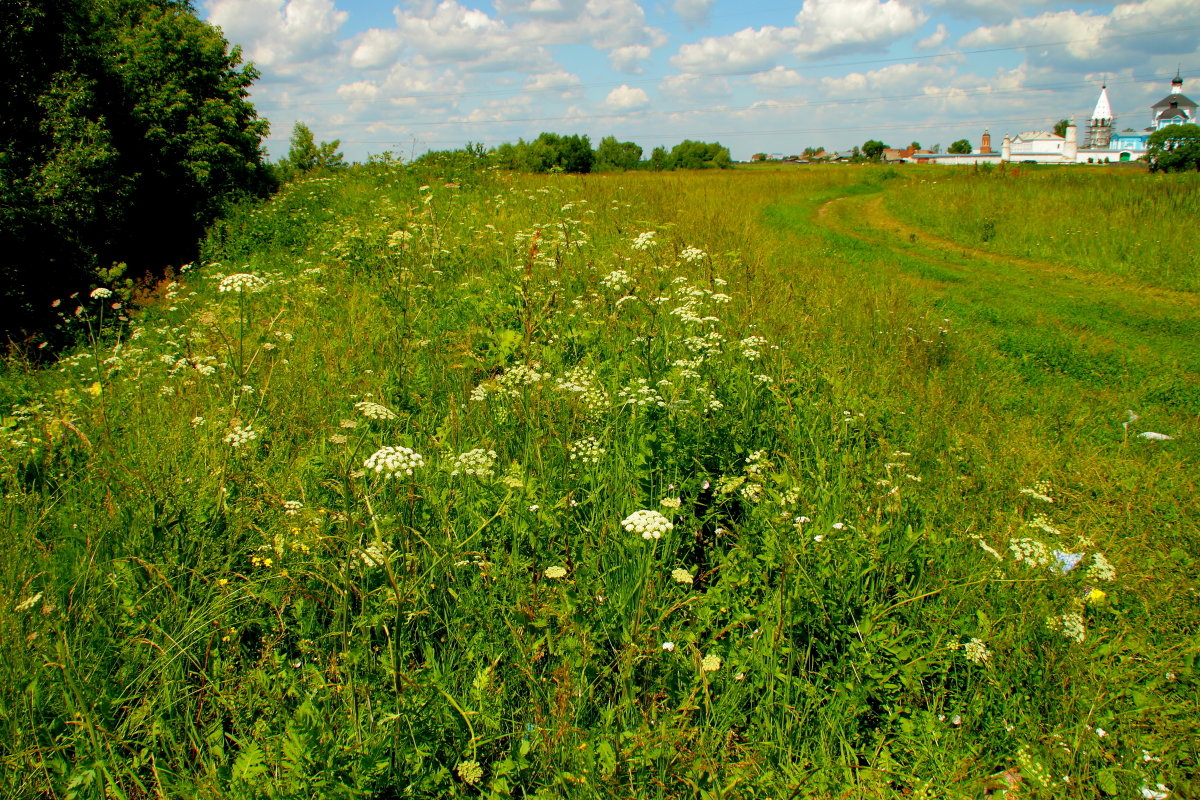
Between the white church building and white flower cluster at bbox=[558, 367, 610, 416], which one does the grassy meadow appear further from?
the white church building

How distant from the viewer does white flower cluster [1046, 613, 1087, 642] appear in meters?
2.68

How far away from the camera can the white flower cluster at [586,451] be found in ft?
10.9

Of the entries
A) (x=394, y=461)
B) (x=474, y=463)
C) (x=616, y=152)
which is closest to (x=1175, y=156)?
(x=474, y=463)

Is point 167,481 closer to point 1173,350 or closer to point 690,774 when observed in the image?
point 690,774

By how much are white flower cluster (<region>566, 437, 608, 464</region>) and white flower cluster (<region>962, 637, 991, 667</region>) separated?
5.94ft

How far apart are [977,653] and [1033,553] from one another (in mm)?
761

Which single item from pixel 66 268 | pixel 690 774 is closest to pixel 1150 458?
pixel 690 774

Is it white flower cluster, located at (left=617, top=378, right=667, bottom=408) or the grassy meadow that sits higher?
white flower cluster, located at (left=617, top=378, right=667, bottom=408)

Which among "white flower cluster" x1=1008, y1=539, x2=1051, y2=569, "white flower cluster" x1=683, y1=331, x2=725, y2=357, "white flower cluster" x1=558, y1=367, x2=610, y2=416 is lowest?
"white flower cluster" x1=1008, y1=539, x2=1051, y2=569

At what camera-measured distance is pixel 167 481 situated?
3.07 metres

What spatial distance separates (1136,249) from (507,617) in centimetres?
1458

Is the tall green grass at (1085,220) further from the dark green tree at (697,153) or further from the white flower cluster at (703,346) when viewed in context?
the dark green tree at (697,153)

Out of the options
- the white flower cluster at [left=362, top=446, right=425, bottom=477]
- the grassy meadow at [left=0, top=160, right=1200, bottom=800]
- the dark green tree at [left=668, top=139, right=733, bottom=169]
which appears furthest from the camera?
the dark green tree at [left=668, top=139, right=733, bottom=169]

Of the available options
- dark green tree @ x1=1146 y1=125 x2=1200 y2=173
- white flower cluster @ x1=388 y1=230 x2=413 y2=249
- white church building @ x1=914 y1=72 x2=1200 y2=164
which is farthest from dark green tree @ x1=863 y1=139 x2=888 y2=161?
white flower cluster @ x1=388 y1=230 x2=413 y2=249
